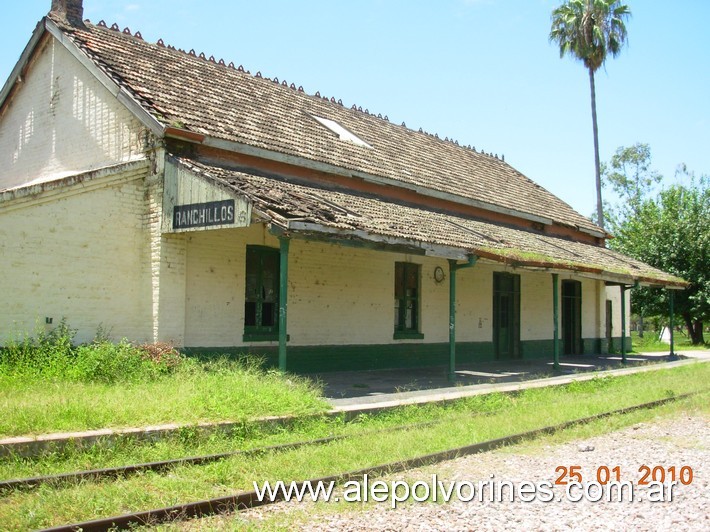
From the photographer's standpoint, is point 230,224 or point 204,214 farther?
point 204,214

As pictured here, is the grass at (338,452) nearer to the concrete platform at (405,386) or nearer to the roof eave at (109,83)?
the concrete platform at (405,386)

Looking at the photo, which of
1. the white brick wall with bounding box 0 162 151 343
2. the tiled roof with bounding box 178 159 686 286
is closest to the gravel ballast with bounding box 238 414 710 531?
the tiled roof with bounding box 178 159 686 286

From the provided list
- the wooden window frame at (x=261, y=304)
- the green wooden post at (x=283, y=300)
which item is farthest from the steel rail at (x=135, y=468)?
the wooden window frame at (x=261, y=304)

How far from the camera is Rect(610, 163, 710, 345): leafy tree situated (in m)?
30.3

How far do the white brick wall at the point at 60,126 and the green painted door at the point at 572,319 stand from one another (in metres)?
15.5

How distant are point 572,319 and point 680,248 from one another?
1021 cm

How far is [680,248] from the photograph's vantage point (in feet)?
101

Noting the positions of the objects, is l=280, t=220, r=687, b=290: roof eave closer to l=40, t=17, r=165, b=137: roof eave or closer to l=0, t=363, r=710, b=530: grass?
l=0, t=363, r=710, b=530: grass

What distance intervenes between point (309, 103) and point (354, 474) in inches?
568

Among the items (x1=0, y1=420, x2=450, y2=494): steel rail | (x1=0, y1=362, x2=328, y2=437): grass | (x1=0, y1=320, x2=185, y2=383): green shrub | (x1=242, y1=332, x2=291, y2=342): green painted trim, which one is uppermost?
(x1=242, y1=332, x2=291, y2=342): green painted trim

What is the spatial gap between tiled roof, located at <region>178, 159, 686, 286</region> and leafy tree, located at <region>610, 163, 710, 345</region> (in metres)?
10.7

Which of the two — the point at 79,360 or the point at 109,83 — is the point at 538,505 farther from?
the point at 109,83

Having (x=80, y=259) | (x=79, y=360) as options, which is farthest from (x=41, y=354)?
(x=80, y=259)

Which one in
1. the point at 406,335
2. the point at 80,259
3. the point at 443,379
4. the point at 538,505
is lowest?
the point at 538,505
